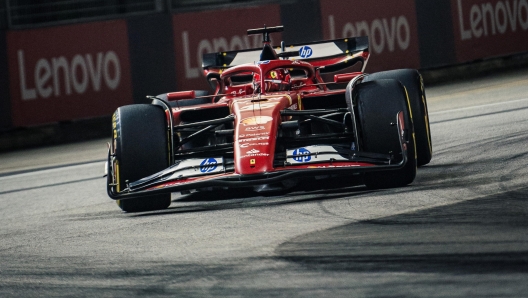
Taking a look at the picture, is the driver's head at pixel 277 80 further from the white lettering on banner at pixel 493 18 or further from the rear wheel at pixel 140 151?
the white lettering on banner at pixel 493 18

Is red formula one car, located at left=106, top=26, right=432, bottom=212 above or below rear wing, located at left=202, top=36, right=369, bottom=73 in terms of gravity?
below

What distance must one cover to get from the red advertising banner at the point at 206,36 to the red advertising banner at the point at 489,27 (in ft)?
11.3

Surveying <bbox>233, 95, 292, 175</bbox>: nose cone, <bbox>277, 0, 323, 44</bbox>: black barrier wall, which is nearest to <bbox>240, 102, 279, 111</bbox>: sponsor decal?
<bbox>233, 95, 292, 175</bbox>: nose cone

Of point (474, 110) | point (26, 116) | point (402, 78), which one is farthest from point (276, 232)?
point (26, 116)

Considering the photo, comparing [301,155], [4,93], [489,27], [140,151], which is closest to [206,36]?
[4,93]

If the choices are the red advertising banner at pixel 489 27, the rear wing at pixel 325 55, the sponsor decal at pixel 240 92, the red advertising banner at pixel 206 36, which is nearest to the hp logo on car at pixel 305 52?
the rear wing at pixel 325 55

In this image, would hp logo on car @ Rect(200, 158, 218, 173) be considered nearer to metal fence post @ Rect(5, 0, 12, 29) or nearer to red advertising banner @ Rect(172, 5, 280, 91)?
red advertising banner @ Rect(172, 5, 280, 91)

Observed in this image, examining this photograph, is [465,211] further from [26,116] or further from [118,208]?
[26,116]

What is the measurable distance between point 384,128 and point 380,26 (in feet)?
32.0

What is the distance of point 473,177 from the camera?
727 centimetres

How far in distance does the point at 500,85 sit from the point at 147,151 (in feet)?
29.1

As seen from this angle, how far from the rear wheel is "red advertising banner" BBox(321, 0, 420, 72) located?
9121 mm

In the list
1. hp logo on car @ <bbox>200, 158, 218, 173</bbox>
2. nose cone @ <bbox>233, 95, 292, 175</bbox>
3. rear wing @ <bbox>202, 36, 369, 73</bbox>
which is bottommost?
hp logo on car @ <bbox>200, 158, 218, 173</bbox>

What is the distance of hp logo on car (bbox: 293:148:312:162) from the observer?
6953mm
